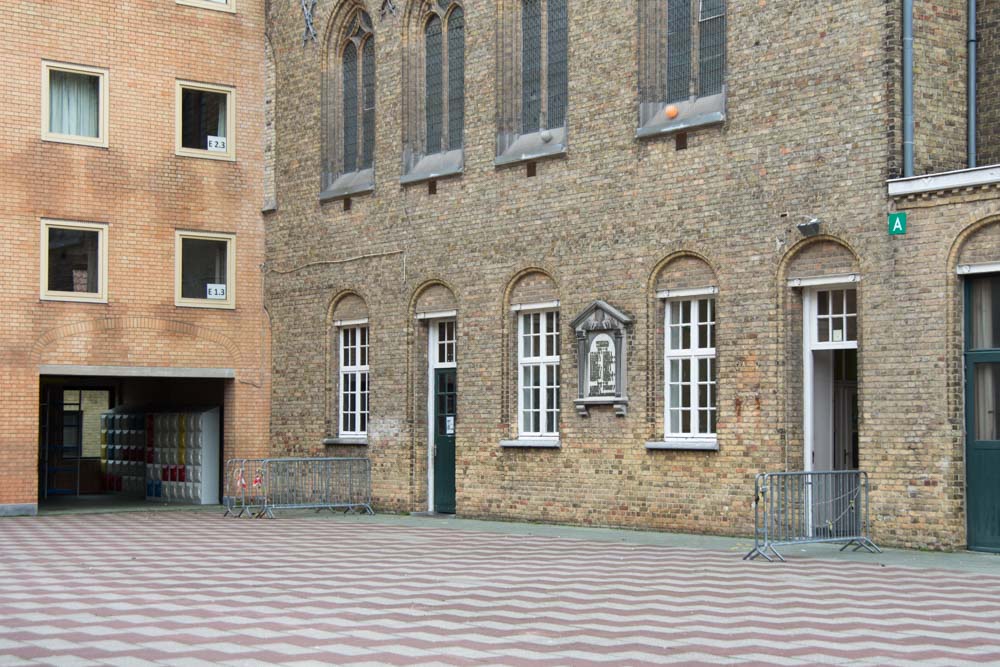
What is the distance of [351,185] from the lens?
24984mm

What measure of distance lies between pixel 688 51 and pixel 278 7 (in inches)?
420

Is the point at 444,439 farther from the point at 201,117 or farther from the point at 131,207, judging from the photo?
the point at 201,117

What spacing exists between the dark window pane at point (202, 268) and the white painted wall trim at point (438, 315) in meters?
5.04

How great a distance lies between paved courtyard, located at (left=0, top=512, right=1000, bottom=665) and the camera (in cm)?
936

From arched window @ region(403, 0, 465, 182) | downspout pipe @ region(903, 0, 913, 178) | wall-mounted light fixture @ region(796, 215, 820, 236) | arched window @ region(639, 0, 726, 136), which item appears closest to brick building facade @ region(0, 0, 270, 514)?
arched window @ region(403, 0, 465, 182)

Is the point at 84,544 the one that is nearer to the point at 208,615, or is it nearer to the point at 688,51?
the point at 208,615

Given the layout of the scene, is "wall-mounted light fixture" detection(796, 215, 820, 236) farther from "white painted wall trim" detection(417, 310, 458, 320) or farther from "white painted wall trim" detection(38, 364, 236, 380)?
"white painted wall trim" detection(38, 364, 236, 380)

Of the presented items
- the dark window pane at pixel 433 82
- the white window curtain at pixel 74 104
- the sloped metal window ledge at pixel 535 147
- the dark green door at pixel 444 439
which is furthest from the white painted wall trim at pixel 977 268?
the white window curtain at pixel 74 104

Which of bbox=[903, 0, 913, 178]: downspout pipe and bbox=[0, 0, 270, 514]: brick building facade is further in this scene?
bbox=[0, 0, 270, 514]: brick building facade

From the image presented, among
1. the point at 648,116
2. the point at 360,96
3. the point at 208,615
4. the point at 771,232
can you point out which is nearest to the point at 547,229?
the point at 648,116

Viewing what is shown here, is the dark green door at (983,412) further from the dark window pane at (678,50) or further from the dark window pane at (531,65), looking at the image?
the dark window pane at (531,65)

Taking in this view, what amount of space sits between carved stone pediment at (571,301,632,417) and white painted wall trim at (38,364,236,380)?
8831 millimetres

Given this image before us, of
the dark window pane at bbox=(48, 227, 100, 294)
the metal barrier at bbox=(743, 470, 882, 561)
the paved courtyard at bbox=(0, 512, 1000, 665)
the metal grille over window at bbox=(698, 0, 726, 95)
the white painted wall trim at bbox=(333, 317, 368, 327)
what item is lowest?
the paved courtyard at bbox=(0, 512, 1000, 665)

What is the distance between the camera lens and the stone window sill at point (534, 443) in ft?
67.6
